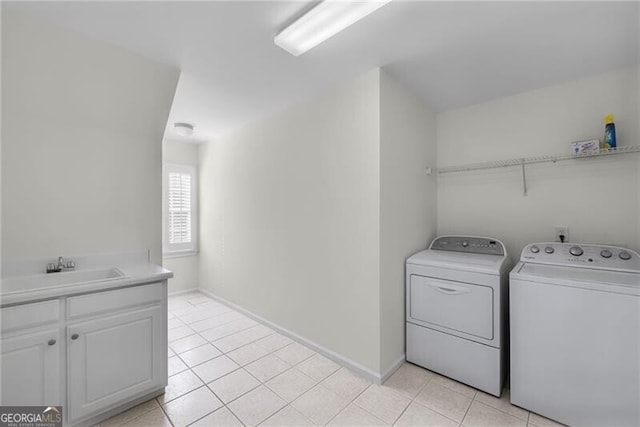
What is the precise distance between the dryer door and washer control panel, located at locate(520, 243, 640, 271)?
1.62 ft

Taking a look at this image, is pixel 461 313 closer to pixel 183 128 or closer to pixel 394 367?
pixel 394 367

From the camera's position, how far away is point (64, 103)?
180 cm

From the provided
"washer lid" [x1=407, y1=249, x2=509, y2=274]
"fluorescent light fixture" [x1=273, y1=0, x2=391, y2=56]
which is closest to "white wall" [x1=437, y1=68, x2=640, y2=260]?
"washer lid" [x1=407, y1=249, x2=509, y2=274]

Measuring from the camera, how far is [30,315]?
144 cm

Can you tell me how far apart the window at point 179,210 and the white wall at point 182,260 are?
93 millimetres

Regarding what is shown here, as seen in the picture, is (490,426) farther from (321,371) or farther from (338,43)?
(338,43)

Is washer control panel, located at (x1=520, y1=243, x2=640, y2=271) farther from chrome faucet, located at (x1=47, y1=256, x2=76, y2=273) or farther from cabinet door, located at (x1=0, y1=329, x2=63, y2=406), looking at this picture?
chrome faucet, located at (x1=47, y1=256, x2=76, y2=273)

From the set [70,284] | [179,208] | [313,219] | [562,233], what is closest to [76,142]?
[70,284]

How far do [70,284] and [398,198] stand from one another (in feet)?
7.59

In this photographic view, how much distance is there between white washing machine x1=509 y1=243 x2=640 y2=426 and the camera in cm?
149

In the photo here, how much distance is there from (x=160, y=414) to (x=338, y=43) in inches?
106

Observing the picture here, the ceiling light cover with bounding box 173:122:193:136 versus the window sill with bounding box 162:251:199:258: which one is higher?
the ceiling light cover with bounding box 173:122:193:136

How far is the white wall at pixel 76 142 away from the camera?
1629 millimetres

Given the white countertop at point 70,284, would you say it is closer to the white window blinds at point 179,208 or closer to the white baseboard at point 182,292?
the white window blinds at point 179,208
